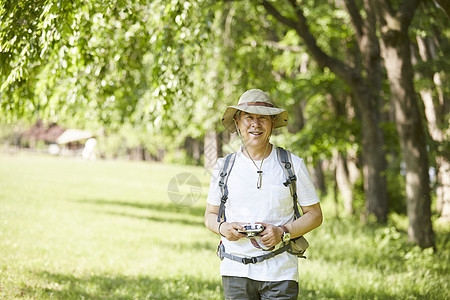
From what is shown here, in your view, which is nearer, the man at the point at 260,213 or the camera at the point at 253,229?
the camera at the point at 253,229

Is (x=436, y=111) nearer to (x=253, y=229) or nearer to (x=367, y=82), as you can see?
(x=367, y=82)

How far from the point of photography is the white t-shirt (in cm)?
307

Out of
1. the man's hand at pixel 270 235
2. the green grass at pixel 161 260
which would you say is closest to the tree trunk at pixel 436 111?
the green grass at pixel 161 260

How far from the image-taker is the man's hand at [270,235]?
9.59 feet

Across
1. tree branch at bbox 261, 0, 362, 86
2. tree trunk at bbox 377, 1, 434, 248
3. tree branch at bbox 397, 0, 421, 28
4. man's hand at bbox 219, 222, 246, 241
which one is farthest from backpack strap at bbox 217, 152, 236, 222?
tree branch at bbox 261, 0, 362, 86

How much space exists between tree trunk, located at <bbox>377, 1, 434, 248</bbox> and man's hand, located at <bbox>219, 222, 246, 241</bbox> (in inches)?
243

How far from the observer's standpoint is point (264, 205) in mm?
3074

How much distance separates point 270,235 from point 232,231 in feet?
0.81

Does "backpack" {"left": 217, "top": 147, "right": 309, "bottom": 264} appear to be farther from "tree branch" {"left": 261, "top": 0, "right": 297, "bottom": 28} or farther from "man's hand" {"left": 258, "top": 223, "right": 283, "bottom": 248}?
"tree branch" {"left": 261, "top": 0, "right": 297, "bottom": 28}

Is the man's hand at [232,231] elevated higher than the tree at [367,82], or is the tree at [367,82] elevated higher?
the tree at [367,82]

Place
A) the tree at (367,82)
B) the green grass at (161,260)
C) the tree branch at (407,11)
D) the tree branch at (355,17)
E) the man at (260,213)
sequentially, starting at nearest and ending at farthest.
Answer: the man at (260,213) < the green grass at (161,260) < the tree branch at (407,11) < the tree at (367,82) < the tree branch at (355,17)

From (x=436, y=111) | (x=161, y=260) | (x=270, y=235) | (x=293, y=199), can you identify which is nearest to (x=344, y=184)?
(x=436, y=111)

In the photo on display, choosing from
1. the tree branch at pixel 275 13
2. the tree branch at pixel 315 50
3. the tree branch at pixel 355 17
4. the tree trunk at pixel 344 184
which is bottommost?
the tree trunk at pixel 344 184

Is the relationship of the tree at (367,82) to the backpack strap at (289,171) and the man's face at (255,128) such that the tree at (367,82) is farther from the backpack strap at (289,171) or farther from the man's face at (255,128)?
the backpack strap at (289,171)
